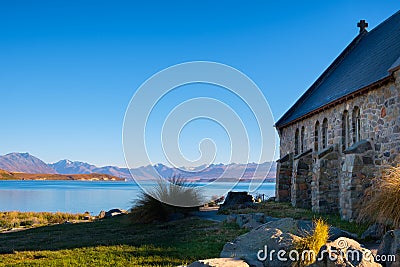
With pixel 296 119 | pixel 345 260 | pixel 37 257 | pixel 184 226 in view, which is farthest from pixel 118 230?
pixel 296 119

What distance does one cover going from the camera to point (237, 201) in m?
19.9

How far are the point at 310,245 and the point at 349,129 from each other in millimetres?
9492

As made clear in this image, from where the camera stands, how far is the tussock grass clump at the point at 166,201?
14.4 meters

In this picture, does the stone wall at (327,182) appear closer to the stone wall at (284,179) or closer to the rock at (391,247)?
the stone wall at (284,179)

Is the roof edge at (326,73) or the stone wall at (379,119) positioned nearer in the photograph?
the stone wall at (379,119)

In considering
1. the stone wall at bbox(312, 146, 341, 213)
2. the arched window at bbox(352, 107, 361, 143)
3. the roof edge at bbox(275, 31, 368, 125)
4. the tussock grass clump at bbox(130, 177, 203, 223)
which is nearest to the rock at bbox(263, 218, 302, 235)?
the tussock grass clump at bbox(130, 177, 203, 223)

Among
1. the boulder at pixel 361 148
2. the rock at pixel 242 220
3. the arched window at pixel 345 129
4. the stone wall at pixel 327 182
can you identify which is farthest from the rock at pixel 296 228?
the arched window at pixel 345 129

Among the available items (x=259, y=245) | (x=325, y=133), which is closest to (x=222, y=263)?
(x=259, y=245)

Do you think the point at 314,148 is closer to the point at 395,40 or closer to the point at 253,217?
the point at 395,40

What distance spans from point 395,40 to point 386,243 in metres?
11.1

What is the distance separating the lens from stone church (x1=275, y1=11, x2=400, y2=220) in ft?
42.1

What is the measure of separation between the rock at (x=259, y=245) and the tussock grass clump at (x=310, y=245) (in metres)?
0.17

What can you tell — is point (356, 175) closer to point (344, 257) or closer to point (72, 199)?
point (344, 257)

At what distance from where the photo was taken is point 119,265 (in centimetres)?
799
